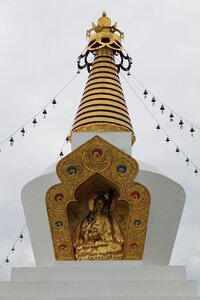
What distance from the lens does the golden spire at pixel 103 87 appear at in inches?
480

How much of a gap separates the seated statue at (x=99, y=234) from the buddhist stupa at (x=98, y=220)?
0.02 metres

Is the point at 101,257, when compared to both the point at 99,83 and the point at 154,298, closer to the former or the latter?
the point at 154,298

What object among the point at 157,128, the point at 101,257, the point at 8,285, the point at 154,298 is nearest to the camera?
the point at 154,298

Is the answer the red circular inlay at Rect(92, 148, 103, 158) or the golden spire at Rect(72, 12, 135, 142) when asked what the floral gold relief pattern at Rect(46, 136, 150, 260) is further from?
the golden spire at Rect(72, 12, 135, 142)

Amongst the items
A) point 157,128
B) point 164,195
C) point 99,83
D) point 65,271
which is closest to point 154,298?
point 65,271

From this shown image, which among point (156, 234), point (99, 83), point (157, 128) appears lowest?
point (156, 234)

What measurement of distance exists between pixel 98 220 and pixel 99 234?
1.02 ft

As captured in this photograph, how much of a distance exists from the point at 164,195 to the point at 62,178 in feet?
Answer: 6.42

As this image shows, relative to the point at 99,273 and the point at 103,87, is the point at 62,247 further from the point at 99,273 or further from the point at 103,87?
the point at 103,87

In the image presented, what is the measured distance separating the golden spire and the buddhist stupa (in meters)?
0.30

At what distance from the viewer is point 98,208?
11.2 meters

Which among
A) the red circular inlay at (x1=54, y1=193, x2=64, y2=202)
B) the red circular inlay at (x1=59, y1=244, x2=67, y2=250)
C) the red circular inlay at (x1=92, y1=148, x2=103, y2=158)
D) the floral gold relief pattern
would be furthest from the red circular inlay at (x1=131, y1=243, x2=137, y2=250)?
the red circular inlay at (x1=92, y1=148, x2=103, y2=158)

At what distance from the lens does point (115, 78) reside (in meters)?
13.3

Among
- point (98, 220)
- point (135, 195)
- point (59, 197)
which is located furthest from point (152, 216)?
point (59, 197)
